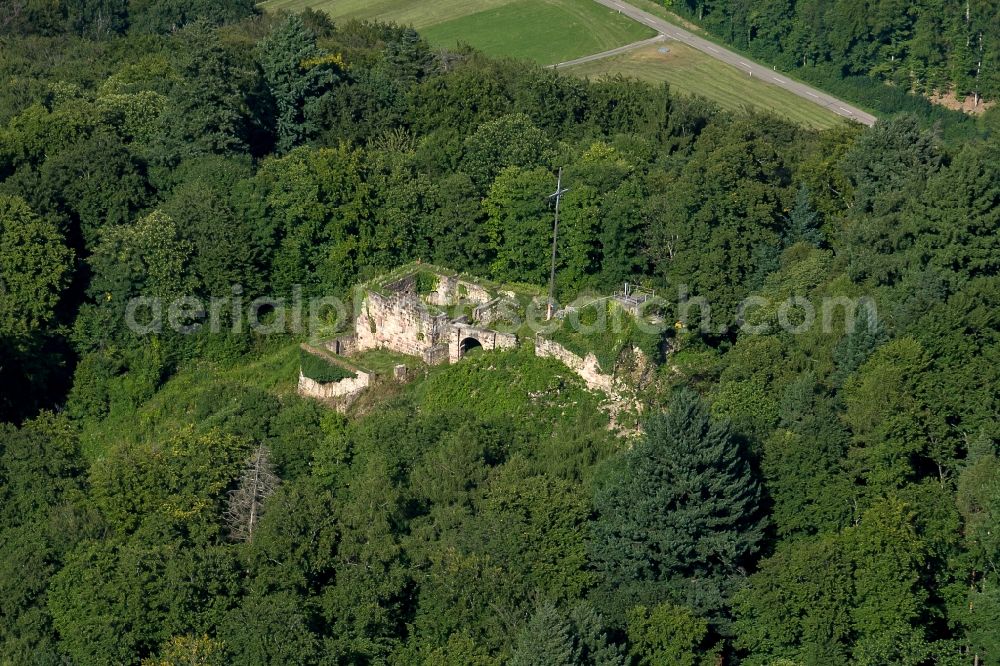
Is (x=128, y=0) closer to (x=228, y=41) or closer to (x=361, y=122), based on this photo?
(x=228, y=41)

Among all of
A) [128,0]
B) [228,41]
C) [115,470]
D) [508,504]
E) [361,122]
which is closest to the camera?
Result: [508,504]

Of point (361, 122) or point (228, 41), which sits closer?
point (361, 122)

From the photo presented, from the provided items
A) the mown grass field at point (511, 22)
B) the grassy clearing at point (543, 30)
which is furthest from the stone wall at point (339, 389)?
the grassy clearing at point (543, 30)

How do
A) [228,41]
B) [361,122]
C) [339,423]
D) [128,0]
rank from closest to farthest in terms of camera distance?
[339,423], [361,122], [228,41], [128,0]

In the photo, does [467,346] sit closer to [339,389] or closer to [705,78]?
[339,389]

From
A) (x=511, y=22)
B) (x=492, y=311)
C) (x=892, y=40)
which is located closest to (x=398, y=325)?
(x=492, y=311)

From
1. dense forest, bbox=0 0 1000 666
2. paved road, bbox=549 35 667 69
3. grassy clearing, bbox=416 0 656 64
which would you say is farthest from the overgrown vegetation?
grassy clearing, bbox=416 0 656 64

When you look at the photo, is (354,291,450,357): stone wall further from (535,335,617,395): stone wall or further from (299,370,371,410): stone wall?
(535,335,617,395): stone wall

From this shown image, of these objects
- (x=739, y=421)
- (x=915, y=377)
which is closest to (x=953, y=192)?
(x=915, y=377)
